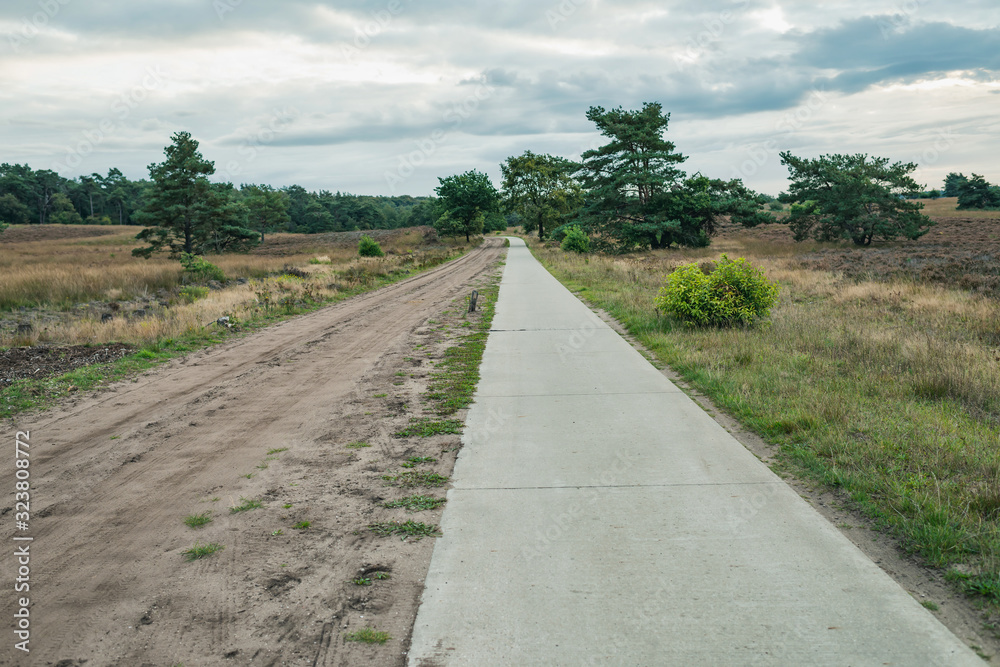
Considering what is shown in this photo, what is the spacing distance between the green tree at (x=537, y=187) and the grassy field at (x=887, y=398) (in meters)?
58.6

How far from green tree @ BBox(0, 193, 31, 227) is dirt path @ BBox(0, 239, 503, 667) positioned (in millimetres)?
104865

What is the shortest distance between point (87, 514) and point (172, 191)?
49.7m

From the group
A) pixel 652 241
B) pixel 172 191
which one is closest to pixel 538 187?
pixel 652 241

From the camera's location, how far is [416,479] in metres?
4.98

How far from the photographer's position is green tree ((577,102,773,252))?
37.2 meters

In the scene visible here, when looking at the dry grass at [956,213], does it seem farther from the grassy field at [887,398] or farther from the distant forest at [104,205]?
the distant forest at [104,205]

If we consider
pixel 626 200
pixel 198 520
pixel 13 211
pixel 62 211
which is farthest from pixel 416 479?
pixel 62 211

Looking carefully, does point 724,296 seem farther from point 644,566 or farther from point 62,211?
point 62,211

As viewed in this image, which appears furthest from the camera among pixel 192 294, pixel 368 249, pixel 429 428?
pixel 368 249

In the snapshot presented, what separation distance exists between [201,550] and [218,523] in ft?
1.37

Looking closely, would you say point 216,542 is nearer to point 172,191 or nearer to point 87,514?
point 87,514

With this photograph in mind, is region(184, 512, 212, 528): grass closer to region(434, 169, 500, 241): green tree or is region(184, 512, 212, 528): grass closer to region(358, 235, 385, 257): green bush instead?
region(358, 235, 385, 257): green bush

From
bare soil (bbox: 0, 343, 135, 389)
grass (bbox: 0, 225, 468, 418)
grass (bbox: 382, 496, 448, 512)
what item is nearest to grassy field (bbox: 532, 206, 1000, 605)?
grass (bbox: 382, 496, 448, 512)

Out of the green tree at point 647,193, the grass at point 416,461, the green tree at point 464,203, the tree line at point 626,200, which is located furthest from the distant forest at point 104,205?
the grass at point 416,461
